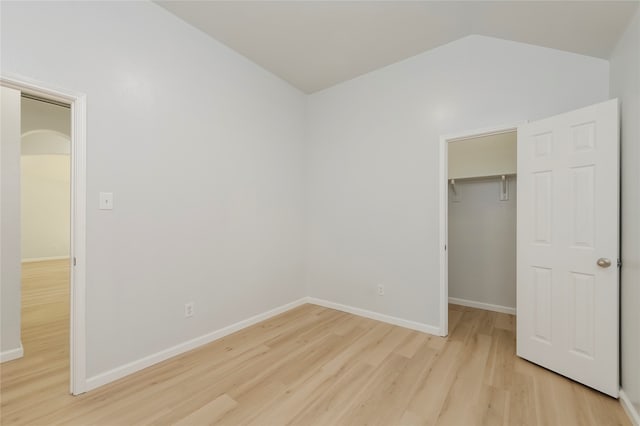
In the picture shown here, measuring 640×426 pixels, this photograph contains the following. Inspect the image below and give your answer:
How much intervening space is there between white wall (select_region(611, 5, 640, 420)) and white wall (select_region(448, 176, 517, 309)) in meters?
1.67

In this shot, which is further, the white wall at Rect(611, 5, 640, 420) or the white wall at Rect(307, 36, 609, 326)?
the white wall at Rect(307, 36, 609, 326)

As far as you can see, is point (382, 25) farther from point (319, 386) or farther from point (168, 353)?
point (168, 353)

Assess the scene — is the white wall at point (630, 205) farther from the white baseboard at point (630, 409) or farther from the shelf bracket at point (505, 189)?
the shelf bracket at point (505, 189)

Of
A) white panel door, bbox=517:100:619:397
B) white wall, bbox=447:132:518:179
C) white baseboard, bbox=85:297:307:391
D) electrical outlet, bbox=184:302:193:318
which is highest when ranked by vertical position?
white wall, bbox=447:132:518:179

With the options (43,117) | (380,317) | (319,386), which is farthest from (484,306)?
(43,117)

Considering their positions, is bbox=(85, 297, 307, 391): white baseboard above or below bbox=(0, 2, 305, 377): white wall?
below

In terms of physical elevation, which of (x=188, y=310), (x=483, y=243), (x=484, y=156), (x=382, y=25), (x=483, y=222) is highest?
(x=382, y=25)

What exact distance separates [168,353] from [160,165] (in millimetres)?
1663

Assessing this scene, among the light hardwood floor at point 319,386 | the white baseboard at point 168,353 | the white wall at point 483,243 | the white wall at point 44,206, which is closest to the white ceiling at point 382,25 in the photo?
the white wall at point 483,243

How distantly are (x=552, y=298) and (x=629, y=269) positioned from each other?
0.53 meters

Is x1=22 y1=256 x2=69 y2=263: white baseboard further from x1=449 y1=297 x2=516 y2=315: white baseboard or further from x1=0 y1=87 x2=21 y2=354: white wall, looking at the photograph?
x1=449 y1=297 x2=516 y2=315: white baseboard

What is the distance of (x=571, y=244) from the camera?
2092 millimetres

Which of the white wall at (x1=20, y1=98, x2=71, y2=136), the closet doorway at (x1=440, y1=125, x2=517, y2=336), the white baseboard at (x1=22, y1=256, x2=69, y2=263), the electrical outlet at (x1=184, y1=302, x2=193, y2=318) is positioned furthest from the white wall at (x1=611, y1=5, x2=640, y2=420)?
the white baseboard at (x1=22, y1=256, x2=69, y2=263)

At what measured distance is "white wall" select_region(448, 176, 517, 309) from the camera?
3547 millimetres
